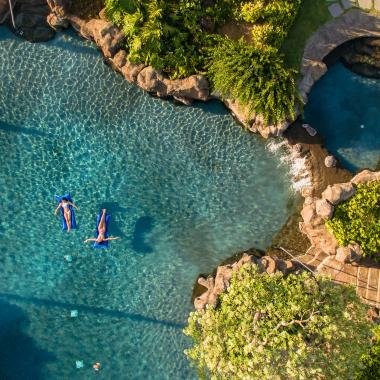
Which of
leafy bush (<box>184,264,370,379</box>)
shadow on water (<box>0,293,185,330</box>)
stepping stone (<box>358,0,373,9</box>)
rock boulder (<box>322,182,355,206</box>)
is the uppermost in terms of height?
stepping stone (<box>358,0,373,9</box>)

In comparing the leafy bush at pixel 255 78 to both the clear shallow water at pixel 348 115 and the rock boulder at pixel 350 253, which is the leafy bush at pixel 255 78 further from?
the rock boulder at pixel 350 253

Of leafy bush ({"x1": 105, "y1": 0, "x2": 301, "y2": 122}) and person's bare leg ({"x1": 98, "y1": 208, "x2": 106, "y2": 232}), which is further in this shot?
person's bare leg ({"x1": 98, "y1": 208, "x2": 106, "y2": 232})

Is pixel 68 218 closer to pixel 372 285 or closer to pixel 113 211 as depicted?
pixel 113 211

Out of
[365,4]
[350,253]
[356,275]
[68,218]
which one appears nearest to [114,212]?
[68,218]

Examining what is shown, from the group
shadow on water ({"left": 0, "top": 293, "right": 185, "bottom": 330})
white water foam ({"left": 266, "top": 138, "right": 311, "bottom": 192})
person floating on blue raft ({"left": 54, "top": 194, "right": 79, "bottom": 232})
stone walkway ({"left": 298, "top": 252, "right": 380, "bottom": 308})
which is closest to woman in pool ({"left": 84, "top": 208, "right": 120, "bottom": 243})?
person floating on blue raft ({"left": 54, "top": 194, "right": 79, "bottom": 232})

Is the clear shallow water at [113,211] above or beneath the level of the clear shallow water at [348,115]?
beneath

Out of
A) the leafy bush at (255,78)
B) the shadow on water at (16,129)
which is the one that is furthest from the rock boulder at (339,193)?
the shadow on water at (16,129)

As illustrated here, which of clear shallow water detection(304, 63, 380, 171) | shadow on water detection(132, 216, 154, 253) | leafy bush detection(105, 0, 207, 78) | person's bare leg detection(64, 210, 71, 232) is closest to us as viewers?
leafy bush detection(105, 0, 207, 78)

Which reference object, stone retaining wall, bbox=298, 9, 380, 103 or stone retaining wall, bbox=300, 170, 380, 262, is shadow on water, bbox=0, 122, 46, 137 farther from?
stone retaining wall, bbox=300, 170, 380, 262
